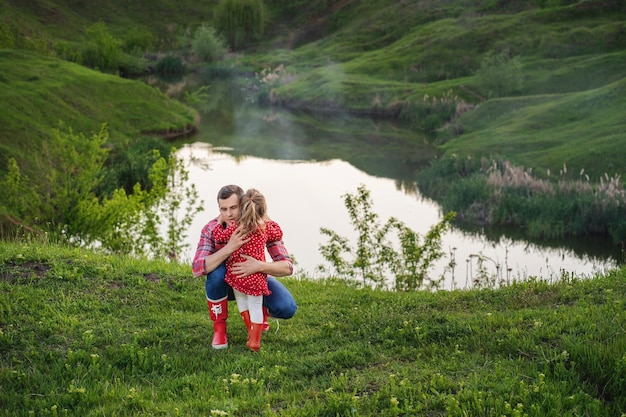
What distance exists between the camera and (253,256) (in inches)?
350

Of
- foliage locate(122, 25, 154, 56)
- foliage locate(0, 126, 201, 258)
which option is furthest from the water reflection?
foliage locate(122, 25, 154, 56)

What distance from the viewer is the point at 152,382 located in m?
7.99

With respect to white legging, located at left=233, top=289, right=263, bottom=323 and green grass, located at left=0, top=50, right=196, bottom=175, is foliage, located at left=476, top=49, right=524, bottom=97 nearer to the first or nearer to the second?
green grass, located at left=0, top=50, right=196, bottom=175

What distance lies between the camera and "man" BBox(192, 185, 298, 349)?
866 cm

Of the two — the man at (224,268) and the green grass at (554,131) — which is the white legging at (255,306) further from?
the green grass at (554,131)

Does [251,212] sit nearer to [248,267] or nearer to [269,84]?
[248,267]

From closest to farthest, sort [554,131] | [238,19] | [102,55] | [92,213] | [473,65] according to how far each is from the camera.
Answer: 1. [92,213]
2. [554,131]
3. [473,65]
4. [102,55]
5. [238,19]

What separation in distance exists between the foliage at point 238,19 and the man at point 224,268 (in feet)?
345

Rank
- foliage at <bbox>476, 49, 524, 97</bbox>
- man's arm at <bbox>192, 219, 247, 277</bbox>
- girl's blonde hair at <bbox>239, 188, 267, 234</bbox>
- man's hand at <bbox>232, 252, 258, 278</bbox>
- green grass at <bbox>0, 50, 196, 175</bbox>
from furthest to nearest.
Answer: foliage at <bbox>476, 49, 524, 97</bbox>, green grass at <bbox>0, 50, 196, 175</bbox>, man's hand at <bbox>232, 252, 258, 278</bbox>, man's arm at <bbox>192, 219, 247, 277</bbox>, girl's blonde hair at <bbox>239, 188, 267, 234</bbox>

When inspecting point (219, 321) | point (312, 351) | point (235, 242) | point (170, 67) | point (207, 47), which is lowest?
point (312, 351)

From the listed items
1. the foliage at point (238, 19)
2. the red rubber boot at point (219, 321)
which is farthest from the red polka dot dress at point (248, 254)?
the foliage at point (238, 19)

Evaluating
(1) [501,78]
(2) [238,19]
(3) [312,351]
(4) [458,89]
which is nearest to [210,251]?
(3) [312,351]

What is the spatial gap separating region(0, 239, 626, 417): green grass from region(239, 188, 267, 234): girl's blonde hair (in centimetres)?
158

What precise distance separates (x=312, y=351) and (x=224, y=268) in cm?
151
